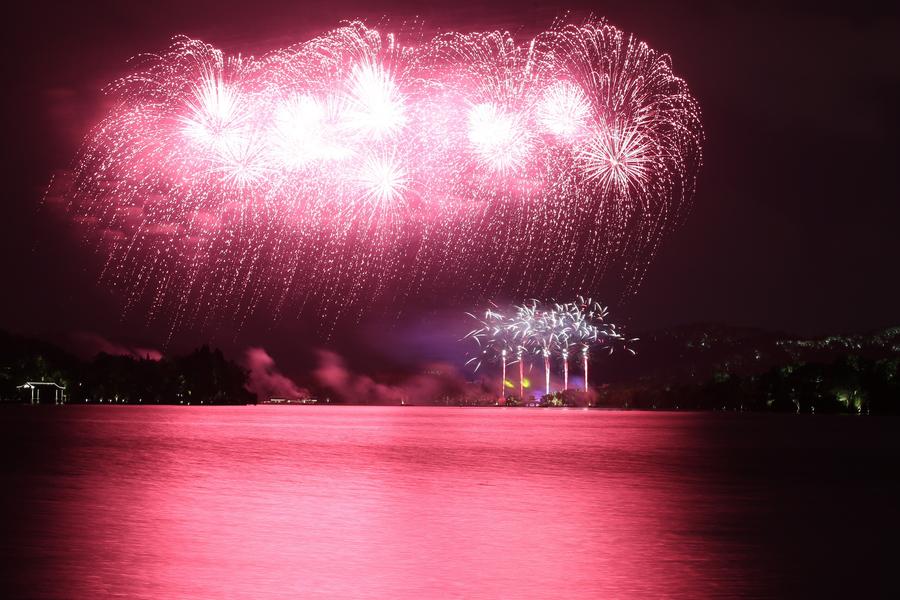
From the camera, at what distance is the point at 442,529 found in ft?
83.1

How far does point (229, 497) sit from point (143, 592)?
54.5 ft

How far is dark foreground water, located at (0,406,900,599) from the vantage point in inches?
705

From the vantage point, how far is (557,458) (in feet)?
190

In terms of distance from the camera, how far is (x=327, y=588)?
683 inches

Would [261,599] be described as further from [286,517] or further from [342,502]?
[342,502]

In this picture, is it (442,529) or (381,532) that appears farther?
(442,529)

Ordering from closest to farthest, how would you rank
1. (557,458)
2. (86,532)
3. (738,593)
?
(738,593), (86,532), (557,458)

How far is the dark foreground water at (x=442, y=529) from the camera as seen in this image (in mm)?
17906

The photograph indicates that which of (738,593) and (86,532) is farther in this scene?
(86,532)

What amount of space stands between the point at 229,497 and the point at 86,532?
30.5 feet

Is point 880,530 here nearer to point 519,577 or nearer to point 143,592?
point 519,577

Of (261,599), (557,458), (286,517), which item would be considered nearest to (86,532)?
(286,517)

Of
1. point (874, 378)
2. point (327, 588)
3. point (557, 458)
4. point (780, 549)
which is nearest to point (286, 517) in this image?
point (327, 588)

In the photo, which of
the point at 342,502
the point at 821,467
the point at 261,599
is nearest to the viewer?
the point at 261,599
